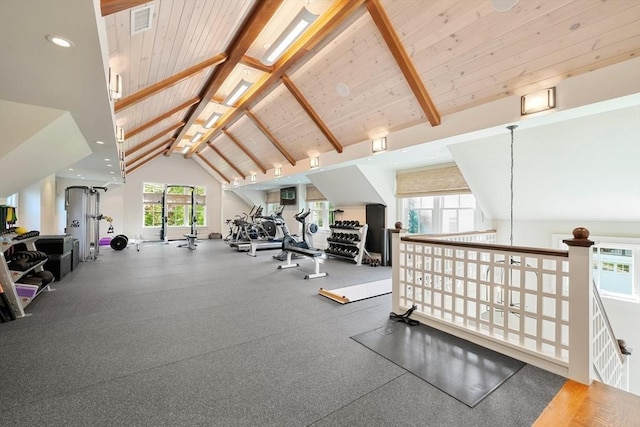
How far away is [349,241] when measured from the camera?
25.9ft

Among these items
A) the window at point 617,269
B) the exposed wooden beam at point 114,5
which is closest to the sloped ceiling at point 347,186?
the window at point 617,269

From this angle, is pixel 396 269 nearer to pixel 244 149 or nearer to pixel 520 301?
pixel 520 301

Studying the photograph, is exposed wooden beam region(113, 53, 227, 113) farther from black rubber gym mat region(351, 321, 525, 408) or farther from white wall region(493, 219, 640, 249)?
white wall region(493, 219, 640, 249)

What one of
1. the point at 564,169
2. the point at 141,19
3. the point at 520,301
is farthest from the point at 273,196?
the point at 520,301

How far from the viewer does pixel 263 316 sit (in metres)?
3.48

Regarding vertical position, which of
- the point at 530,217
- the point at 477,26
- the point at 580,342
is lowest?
the point at 580,342

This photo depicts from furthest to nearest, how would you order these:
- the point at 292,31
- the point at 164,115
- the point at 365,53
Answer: the point at 164,115
the point at 365,53
the point at 292,31

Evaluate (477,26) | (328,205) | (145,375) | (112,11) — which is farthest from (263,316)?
(328,205)

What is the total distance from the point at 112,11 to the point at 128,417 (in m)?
2.96

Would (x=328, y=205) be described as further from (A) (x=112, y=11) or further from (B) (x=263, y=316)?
(A) (x=112, y=11)

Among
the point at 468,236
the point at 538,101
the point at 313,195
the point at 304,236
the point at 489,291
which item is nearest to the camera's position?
the point at 489,291

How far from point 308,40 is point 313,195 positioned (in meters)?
6.78

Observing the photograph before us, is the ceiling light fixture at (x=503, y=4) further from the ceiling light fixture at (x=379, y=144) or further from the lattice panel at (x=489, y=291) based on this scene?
the ceiling light fixture at (x=379, y=144)

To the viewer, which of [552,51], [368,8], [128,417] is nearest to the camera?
[128,417]
